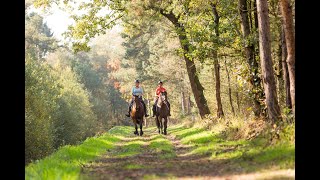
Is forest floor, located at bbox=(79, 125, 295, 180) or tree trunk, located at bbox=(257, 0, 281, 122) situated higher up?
tree trunk, located at bbox=(257, 0, 281, 122)

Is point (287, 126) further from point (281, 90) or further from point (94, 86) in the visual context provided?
point (94, 86)

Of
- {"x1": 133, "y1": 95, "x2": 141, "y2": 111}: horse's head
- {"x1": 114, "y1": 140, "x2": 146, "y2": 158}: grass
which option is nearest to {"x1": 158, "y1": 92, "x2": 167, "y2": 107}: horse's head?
{"x1": 133, "y1": 95, "x2": 141, "y2": 111}: horse's head

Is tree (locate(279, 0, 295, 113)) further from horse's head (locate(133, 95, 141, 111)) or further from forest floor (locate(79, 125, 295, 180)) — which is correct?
horse's head (locate(133, 95, 141, 111))

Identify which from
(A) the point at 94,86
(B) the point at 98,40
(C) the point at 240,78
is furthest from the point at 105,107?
(C) the point at 240,78

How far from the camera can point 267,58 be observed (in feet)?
44.5

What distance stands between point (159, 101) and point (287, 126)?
50.0ft

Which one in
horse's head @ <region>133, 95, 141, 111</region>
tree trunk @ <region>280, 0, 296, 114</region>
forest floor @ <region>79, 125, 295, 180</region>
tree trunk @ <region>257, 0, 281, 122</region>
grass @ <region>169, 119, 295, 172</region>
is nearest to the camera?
forest floor @ <region>79, 125, 295, 180</region>

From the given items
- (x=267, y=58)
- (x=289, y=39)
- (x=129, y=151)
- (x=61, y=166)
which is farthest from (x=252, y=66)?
(x=61, y=166)

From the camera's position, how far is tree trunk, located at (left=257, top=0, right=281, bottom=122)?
1346 centimetres

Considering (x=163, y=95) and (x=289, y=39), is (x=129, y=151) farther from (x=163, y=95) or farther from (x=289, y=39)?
(x=163, y=95)

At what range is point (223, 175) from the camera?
864 centimetres

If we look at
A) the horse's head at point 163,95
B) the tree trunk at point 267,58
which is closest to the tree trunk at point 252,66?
the tree trunk at point 267,58
